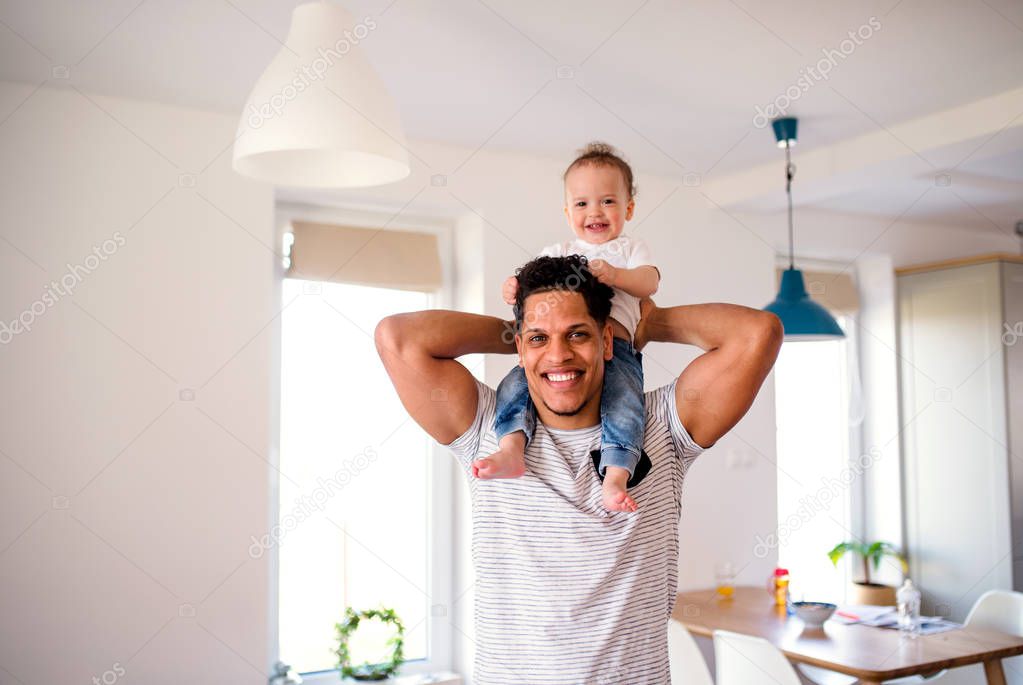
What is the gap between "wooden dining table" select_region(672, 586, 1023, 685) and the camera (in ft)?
9.51

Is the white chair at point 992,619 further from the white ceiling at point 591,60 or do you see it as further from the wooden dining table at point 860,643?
the white ceiling at point 591,60

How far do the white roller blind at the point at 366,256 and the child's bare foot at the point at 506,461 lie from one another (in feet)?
7.06

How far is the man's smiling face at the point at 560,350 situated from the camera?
161cm

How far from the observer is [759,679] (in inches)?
117

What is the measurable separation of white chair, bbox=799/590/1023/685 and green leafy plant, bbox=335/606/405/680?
1.61m

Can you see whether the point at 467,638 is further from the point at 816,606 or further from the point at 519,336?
the point at 519,336

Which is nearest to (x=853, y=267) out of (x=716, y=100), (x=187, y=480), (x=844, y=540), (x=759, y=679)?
(x=844, y=540)

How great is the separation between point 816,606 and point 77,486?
249 cm

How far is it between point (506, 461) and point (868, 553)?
395cm

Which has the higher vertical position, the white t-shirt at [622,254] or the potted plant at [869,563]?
the white t-shirt at [622,254]

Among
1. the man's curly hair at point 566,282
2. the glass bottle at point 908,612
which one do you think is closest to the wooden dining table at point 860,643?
the glass bottle at point 908,612

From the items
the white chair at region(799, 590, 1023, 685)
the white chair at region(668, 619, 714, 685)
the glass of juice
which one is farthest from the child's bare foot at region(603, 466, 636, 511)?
the glass of juice

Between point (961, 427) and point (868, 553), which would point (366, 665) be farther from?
point (961, 427)

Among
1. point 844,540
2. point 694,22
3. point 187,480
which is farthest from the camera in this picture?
point 844,540
